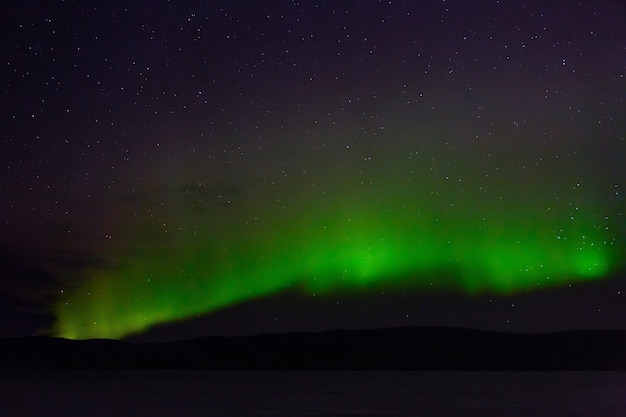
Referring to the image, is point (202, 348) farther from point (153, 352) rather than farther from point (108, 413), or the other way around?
point (108, 413)

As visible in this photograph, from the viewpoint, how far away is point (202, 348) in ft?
563

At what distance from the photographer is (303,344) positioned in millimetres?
166250

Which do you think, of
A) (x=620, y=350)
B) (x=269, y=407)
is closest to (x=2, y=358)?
(x=620, y=350)

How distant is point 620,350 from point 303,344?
5785 centimetres

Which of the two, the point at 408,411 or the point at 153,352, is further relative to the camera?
the point at 153,352

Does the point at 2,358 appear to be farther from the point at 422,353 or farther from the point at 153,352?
the point at 422,353

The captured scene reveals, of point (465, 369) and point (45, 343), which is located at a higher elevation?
point (45, 343)

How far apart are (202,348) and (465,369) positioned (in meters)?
56.1

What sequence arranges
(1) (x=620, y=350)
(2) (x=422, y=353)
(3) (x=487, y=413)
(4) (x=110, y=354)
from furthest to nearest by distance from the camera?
(4) (x=110, y=354), (2) (x=422, y=353), (1) (x=620, y=350), (3) (x=487, y=413)

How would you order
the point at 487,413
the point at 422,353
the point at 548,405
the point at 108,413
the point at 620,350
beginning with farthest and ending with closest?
1. the point at 422,353
2. the point at 620,350
3. the point at 548,405
4. the point at 108,413
5. the point at 487,413

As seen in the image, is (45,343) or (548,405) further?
(45,343)

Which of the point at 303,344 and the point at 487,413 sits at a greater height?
the point at 303,344

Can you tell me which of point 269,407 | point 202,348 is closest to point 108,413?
point 269,407

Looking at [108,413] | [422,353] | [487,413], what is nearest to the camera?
[487,413]
